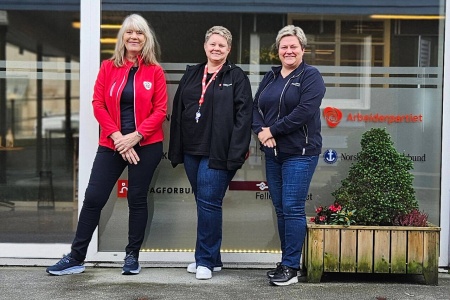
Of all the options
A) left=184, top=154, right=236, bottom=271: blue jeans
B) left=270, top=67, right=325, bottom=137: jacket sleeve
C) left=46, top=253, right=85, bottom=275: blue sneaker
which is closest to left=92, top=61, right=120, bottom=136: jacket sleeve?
left=184, top=154, right=236, bottom=271: blue jeans

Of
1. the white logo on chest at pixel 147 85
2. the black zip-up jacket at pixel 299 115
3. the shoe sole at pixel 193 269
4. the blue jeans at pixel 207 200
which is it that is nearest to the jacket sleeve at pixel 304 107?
the black zip-up jacket at pixel 299 115

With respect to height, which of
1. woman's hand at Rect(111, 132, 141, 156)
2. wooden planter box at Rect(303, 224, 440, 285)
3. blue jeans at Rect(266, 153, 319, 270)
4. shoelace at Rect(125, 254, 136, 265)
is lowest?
shoelace at Rect(125, 254, 136, 265)

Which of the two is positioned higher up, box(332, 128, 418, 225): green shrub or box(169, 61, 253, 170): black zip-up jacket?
box(169, 61, 253, 170): black zip-up jacket

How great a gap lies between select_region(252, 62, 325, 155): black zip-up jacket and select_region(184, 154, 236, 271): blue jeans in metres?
0.42

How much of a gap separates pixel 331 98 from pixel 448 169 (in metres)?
1.04

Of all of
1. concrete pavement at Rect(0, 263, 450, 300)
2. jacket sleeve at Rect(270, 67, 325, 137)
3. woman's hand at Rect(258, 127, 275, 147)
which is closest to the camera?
concrete pavement at Rect(0, 263, 450, 300)

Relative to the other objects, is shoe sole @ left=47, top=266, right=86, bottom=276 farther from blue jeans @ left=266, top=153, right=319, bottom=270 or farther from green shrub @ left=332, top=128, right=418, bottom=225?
green shrub @ left=332, top=128, right=418, bottom=225

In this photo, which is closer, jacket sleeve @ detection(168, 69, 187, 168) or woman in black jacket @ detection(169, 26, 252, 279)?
woman in black jacket @ detection(169, 26, 252, 279)

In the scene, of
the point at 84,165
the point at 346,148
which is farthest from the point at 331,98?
the point at 84,165

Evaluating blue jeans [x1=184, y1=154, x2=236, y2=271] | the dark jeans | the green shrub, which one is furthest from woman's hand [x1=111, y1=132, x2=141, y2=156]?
the green shrub

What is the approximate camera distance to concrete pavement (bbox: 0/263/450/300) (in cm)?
446

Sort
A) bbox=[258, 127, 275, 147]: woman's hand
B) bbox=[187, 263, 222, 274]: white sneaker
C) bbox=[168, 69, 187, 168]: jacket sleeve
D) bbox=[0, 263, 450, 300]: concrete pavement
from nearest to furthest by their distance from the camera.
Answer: bbox=[0, 263, 450, 300]: concrete pavement, bbox=[258, 127, 275, 147]: woman's hand, bbox=[168, 69, 187, 168]: jacket sleeve, bbox=[187, 263, 222, 274]: white sneaker

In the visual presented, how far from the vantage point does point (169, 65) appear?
537 centimetres

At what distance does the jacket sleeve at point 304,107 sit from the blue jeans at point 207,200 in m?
0.51
